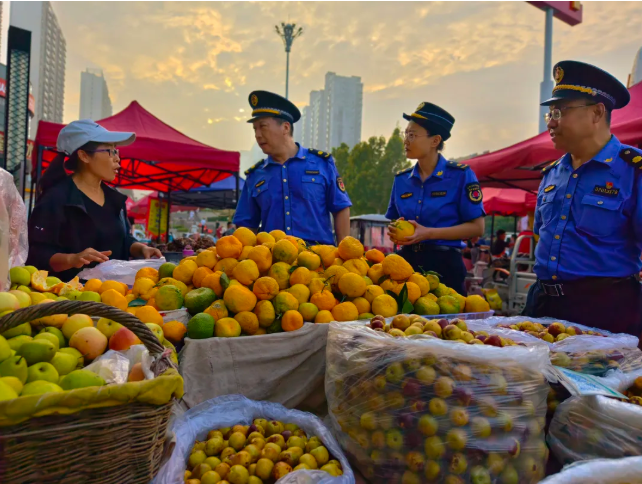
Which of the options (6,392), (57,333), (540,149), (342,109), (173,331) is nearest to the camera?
(6,392)

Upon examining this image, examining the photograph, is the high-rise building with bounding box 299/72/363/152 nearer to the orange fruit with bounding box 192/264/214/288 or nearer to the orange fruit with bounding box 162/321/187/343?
the orange fruit with bounding box 192/264/214/288

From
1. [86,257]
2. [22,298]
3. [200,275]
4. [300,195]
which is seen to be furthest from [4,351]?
[300,195]

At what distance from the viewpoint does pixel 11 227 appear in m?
2.17

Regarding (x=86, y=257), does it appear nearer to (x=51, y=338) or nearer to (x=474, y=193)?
(x=51, y=338)

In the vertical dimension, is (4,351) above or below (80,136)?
below

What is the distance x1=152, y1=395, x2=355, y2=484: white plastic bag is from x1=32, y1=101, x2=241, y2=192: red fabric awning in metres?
5.89

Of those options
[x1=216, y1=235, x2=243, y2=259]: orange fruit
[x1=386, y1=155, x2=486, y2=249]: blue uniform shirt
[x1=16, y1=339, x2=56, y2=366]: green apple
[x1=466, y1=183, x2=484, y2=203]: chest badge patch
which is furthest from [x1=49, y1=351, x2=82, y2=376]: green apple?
[x1=466, y1=183, x2=484, y2=203]: chest badge patch

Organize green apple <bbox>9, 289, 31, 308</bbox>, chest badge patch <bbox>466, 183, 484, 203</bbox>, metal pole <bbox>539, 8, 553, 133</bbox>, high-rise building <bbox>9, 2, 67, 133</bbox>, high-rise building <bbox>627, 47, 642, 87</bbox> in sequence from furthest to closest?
high-rise building <bbox>9, 2, 67, 133</bbox>
metal pole <bbox>539, 8, 553, 133</bbox>
high-rise building <bbox>627, 47, 642, 87</bbox>
chest badge patch <bbox>466, 183, 484, 203</bbox>
green apple <bbox>9, 289, 31, 308</bbox>

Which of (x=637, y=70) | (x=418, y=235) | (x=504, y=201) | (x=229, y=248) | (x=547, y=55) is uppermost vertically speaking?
(x=547, y=55)

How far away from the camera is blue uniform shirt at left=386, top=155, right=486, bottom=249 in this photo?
3160 millimetres

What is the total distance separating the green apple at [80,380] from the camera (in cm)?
113

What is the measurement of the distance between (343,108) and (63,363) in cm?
6209

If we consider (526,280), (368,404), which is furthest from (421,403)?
(526,280)

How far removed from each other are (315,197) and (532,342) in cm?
219
